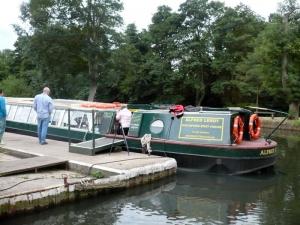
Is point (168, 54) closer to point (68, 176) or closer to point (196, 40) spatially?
point (196, 40)

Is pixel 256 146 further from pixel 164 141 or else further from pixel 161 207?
pixel 161 207

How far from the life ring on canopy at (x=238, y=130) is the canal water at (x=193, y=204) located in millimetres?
1062

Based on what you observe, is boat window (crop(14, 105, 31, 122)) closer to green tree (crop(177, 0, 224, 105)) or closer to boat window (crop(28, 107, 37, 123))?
boat window (crop(28, 107, 37, 123))

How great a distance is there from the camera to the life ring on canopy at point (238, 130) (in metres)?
12.8

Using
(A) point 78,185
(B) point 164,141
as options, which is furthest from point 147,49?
(A) point 78,185

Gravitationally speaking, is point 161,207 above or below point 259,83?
below

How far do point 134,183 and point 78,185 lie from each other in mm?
1684

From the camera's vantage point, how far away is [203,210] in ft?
30.6

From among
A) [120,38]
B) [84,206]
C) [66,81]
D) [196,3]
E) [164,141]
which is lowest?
[84,206]

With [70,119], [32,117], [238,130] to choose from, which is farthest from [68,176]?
[32,117]

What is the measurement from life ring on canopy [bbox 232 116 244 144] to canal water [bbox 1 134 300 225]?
1062 mm

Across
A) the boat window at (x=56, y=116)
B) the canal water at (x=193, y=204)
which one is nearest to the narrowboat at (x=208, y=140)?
the canal water at (x=193, y=204)

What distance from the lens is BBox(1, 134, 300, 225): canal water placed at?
852 cm

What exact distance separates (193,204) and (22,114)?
35.5 feet
